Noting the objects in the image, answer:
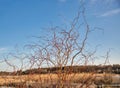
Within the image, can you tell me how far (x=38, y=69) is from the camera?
780 centimetres

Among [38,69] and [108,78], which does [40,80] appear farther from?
[108,78]

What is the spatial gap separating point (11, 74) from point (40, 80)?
95 cm

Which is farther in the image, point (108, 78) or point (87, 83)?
point (108, 78)

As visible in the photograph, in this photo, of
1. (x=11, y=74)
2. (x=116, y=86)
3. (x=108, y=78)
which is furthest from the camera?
(x=108, y=78)

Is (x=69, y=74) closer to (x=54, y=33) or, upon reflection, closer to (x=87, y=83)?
(x=87, y=83)

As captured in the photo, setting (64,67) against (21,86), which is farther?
(21,86)

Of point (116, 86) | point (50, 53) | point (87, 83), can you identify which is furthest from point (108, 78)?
point (50, 53)

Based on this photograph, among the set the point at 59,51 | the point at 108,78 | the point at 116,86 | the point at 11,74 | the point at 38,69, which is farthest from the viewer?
the point at 108,78

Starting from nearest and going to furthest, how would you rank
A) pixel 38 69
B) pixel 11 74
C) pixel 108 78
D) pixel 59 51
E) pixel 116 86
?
pixel 59 51, pixel 38 69, pixel 11 74, pixel 116 86, pixel 108 78

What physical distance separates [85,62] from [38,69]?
1.14m

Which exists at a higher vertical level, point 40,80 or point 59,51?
point 59,51

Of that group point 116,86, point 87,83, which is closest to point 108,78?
point 116,86

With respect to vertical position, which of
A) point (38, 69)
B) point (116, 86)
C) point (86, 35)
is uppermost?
point (86, 35)

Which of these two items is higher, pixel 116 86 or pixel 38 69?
pixel 38 69
